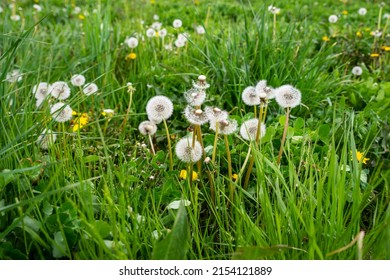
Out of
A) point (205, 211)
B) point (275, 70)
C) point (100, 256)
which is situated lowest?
point (205, 211)

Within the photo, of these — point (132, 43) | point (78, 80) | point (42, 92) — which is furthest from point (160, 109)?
point (132, 43)

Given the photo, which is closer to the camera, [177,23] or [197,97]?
[197,97]

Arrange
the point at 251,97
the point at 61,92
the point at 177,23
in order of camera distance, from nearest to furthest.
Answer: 1. the point at 251,97
2. the point at 61,92
3. the point at 177,23

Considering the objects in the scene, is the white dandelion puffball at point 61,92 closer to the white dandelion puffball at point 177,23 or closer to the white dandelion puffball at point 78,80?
the white dandelion puffball at point 78,80

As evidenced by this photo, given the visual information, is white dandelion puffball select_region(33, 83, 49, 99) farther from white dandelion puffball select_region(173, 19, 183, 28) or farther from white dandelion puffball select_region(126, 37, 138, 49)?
white dandelion puffball select_region(173, 19, 183, 28)

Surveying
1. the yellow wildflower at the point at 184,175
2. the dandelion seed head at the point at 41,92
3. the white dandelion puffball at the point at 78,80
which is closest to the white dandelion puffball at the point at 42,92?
the dandelion seed head at the point at 41,92

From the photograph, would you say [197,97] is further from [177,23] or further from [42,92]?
[177,23]
